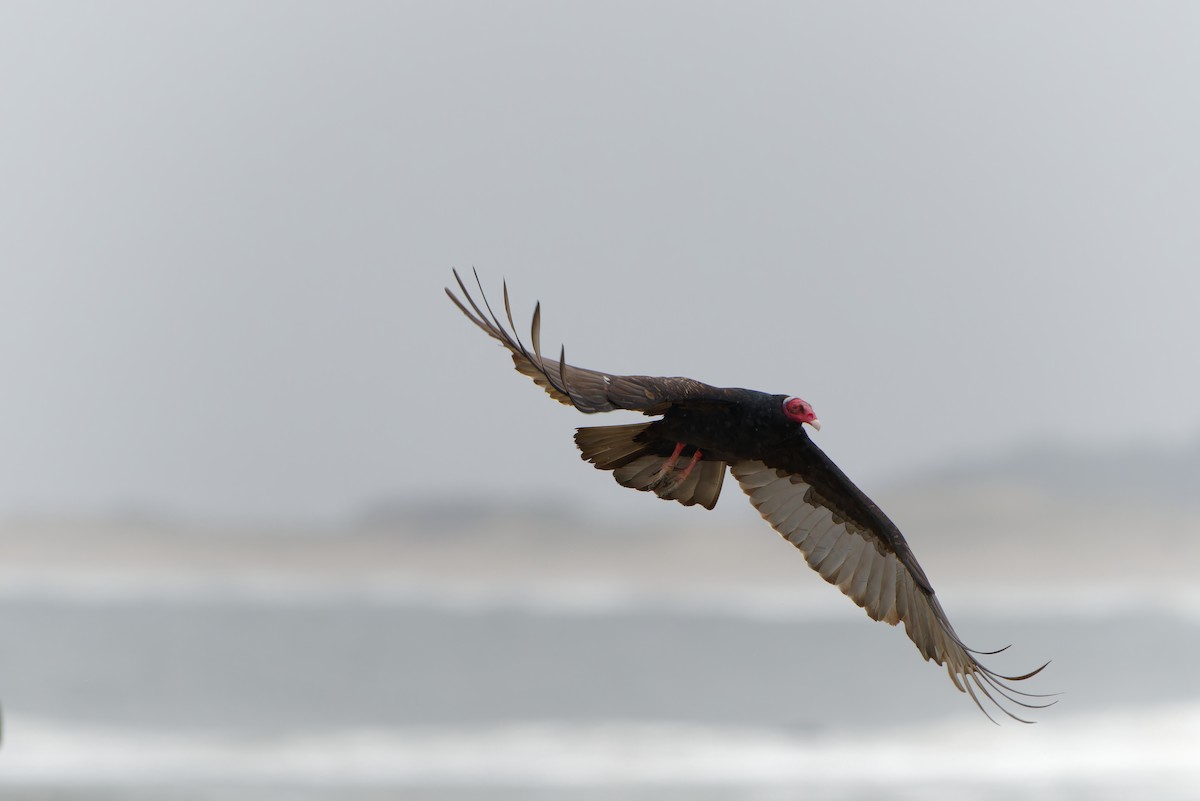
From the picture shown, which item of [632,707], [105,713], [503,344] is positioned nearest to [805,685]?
[632,707]

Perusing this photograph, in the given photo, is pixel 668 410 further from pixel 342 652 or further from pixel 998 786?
pixel 342 652

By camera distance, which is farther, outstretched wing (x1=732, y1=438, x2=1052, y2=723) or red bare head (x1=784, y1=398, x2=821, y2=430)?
outstretched wing (x1=732, y1=438, x2=1052, y2=723)

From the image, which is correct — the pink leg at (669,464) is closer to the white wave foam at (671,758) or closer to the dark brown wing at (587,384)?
the dark brown wing at (587,384)

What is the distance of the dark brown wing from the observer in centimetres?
393

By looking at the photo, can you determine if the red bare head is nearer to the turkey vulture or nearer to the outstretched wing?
the turkey vulture

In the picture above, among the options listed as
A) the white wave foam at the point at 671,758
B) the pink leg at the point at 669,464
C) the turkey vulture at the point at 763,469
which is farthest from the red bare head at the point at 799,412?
the white wave foam at the point at 671,758

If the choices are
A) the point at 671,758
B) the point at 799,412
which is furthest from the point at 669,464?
the point at 671,758

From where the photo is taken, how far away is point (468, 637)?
34.2 m

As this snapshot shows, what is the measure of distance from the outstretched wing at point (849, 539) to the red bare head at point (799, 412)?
67cm

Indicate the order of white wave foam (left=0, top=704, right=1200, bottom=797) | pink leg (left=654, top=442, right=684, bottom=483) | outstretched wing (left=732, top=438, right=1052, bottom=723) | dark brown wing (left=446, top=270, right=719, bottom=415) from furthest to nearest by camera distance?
white wave foam (left=0, top=704, right=1200, bottom=797), outstretched wing (left=732, top=438, right=1052, bottom=723), pink leg (left=654, top=442, right=684, bottom=483), dark brown wing (left=446, top=270, right=719, bottom=415)

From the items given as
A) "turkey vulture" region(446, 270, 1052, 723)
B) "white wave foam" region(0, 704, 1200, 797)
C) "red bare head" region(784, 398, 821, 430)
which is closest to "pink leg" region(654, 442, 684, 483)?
"turkey vulture" region(446, 270, 1052, 723)

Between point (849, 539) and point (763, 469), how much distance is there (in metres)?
0.54

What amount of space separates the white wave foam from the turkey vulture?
15.7 m

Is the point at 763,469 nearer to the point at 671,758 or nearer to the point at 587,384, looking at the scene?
the point at 587,384
